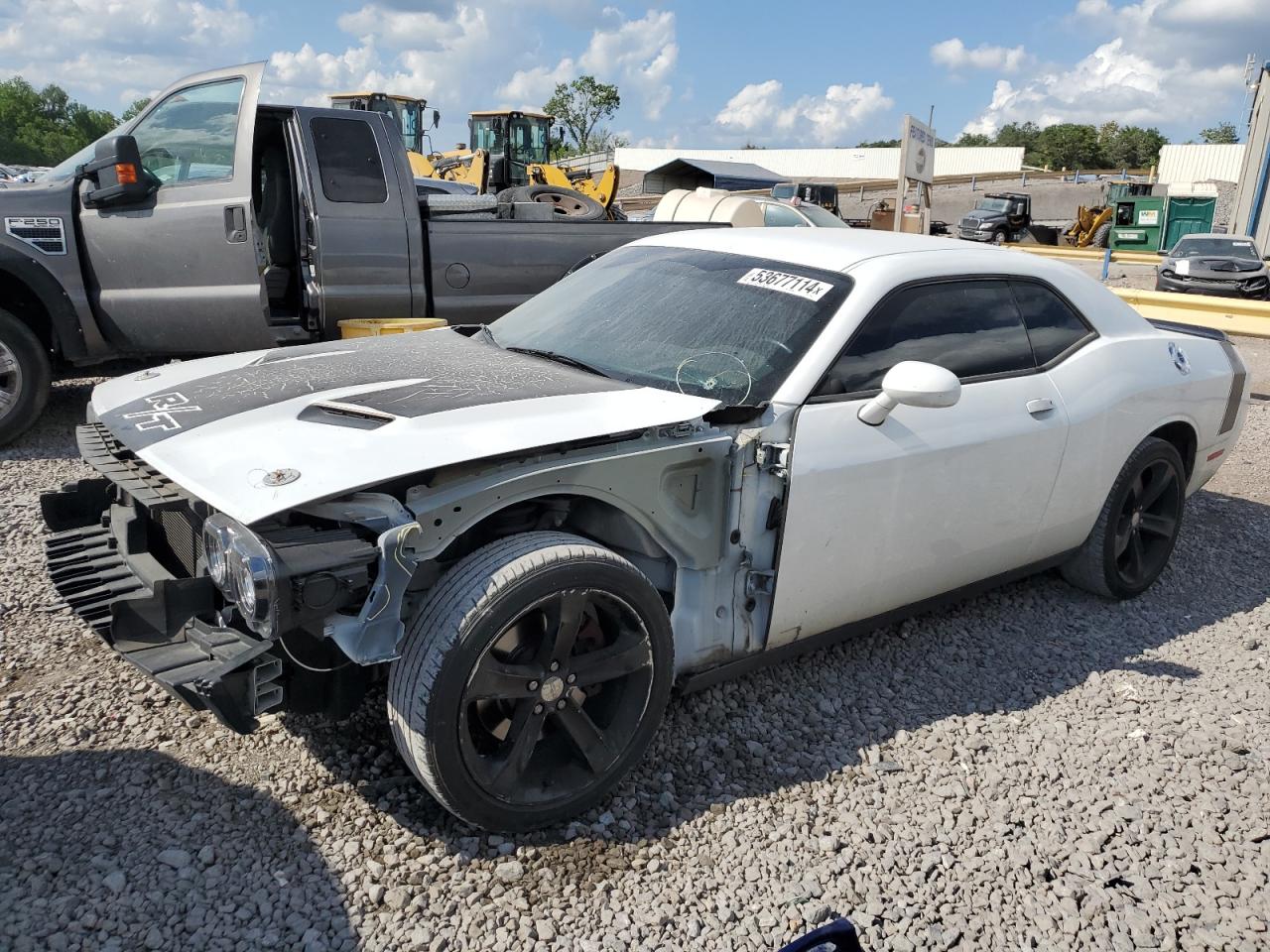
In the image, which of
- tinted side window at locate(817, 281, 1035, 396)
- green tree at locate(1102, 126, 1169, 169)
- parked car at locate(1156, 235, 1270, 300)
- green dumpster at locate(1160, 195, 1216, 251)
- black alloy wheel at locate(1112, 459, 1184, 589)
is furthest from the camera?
green tree at locate(1102, 126, 1169, 169)

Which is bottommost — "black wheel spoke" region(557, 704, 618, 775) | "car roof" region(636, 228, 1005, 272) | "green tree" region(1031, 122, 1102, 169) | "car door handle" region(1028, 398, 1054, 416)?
"black wheel spoke" region(557, 704, 618, 775)

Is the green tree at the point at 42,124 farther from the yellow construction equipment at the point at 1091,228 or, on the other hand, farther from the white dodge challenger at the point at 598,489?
the white dodge challenger at the point at 598,489

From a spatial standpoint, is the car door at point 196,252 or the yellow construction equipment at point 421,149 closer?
the car door at point 196,252

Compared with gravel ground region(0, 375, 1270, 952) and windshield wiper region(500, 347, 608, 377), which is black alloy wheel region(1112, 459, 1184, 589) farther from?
windshield wiper region(500, 347, 608, 377)

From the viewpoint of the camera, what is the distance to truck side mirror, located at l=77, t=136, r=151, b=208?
18.6 feet

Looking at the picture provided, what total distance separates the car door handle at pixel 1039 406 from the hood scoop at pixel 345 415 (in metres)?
2.33

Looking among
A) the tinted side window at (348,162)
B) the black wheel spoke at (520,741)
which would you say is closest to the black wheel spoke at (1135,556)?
the black wheel spoke at (520,741)

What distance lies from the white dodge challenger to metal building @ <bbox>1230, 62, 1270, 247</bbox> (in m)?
→ 22.9

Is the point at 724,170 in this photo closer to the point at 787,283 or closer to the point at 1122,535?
the point at 1122,535

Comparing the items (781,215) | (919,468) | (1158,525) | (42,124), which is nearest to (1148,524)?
(1158,525)

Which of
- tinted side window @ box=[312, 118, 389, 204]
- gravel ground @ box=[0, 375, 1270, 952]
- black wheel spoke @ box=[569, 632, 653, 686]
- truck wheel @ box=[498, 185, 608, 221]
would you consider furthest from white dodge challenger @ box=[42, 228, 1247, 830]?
truck wheel @ box=[498, 185, 608, 221]

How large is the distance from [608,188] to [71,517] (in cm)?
1227

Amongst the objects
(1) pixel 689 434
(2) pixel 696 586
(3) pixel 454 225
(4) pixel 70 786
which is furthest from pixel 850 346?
(3) pixel 454 225

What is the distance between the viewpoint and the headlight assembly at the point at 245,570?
2.12 m
